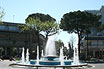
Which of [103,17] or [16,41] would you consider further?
[103,17]

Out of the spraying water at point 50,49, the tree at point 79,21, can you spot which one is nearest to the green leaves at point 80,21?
the tree at point 79,21

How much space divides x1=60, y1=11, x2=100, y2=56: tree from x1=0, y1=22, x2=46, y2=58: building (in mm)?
16089

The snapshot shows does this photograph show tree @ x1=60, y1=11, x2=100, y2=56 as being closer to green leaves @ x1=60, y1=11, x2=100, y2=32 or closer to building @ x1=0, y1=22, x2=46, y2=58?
green leaves @ x1=60, y1=11, x2=100, y2=32

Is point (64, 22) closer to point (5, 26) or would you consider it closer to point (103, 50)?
point (103, 50)

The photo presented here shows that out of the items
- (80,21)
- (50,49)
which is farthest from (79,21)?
(50,49)

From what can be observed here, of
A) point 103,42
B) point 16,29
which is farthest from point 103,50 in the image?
point 16,29

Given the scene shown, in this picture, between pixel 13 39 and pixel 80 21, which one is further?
pixel 13 39

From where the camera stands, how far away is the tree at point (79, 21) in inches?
2285

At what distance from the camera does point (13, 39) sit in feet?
239

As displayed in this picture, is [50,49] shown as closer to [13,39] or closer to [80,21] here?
[80,21]

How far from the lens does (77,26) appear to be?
5803 centimetres

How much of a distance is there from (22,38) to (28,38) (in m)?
1.96

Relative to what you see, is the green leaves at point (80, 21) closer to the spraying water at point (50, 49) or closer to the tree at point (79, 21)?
the tree at point (79, 21)

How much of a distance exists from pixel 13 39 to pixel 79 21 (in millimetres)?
24685
